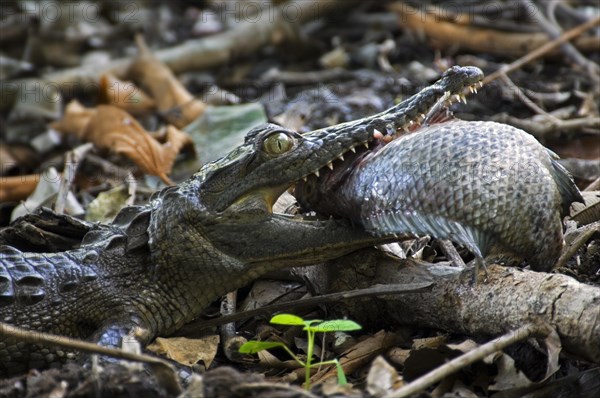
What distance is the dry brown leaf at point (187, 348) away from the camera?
328 centimetres

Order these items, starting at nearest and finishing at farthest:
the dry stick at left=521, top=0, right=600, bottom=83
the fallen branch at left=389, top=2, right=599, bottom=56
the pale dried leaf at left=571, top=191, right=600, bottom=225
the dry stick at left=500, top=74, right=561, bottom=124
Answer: the pale dried leaf at left=571, top=191, right=600, bottom=225
the dry stick at left=500, top=74, right=561, bottom=124
the dry stick at left=521, top=0, right=600, bottom=83
the fallen branch at left=389, top=2, right=599, bottom=56

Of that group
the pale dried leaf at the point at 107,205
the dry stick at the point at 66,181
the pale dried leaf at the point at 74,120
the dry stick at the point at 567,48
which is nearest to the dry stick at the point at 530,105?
the dry stick at the point at 567,48

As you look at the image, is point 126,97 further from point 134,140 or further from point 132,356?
point 132,356

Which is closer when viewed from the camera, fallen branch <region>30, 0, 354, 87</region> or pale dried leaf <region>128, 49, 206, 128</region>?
pale dried leaf <region>128, 49, 206, 128</region>

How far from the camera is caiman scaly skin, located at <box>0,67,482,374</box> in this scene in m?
3.35

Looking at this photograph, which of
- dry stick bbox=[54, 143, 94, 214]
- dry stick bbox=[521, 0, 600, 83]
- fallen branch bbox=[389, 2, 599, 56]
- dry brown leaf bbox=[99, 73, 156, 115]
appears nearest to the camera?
dry stick bbox=[54, 143, 94, 214]

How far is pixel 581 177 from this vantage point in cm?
440

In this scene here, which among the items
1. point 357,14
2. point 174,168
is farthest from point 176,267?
point 357,14

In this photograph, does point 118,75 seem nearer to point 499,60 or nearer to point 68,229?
point 499,60

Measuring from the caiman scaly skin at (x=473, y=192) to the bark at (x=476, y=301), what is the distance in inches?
5.3

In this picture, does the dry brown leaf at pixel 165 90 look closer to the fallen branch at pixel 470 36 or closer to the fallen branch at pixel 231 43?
the fallen branch at pixel 231 43

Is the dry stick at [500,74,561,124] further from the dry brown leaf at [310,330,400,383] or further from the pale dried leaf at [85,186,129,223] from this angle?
the pale dried leaf at [85,186,129,223]

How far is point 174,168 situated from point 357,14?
350 centimetres

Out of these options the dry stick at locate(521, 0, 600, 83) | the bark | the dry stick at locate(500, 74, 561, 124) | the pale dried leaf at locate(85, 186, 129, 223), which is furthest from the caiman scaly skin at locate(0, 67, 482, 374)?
the dry stick at locate(521, 0, 600, 83)
